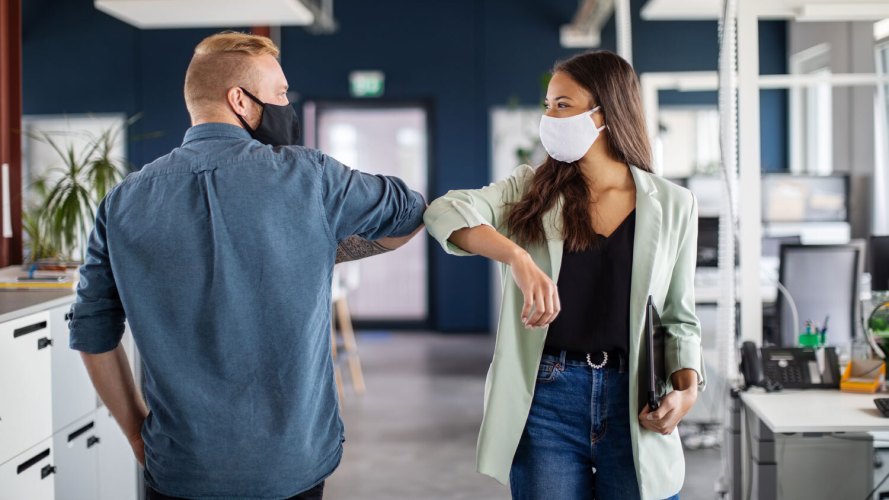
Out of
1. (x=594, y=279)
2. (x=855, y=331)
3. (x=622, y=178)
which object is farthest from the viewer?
(x=855, y=331)

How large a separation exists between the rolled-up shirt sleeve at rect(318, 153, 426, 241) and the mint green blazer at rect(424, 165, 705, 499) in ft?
0.22

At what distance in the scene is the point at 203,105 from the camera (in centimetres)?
156

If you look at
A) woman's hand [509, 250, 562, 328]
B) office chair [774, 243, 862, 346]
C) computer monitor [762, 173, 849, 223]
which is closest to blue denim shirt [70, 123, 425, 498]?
woman's hand [509, 250, 562, 328]

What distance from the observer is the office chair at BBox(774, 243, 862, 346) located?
4469 mm

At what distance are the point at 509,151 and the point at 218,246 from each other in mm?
8183

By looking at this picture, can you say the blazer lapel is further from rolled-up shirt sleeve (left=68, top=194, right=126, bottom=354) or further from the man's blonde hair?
rolled-up shirt sleeve (left=68, top=194, right=126, bottom=354)

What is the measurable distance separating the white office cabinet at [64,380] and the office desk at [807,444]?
7.27 ft

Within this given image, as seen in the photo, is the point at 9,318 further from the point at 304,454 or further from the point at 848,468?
the point at 848,468

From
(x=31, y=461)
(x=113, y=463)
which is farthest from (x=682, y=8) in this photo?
(x=31, y=461)

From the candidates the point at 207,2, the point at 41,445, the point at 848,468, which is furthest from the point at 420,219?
the point at 207,2

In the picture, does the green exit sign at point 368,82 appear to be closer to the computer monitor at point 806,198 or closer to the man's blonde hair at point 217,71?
the computer monitor at point 806,198

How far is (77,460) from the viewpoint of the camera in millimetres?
3078

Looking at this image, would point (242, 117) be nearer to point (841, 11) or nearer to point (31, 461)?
point (31, 461)

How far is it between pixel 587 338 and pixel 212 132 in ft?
2.61
